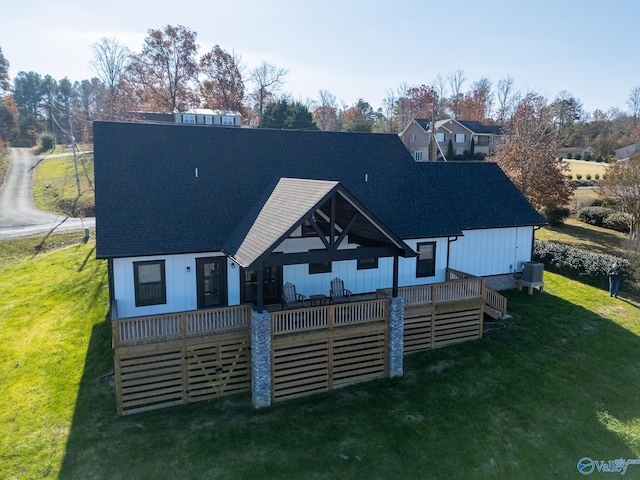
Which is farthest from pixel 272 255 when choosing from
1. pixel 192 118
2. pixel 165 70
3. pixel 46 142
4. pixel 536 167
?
pixel 46 142

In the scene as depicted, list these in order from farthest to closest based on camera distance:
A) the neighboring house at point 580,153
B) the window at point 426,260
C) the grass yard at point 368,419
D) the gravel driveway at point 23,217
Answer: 1. the neighboring house at point 580,153
2. the gravel driveway at point 23,217
3. the window at point 426,260
4. the grass yard at point 368,419

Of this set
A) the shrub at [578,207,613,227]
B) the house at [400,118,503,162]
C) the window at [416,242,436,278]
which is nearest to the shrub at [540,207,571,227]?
the shrub at [578,207,613,227]

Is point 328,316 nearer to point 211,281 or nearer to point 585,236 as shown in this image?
point 211,281

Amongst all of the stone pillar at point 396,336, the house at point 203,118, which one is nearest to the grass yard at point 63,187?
the house at point 203,118

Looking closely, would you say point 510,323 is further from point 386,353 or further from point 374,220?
point 374,220

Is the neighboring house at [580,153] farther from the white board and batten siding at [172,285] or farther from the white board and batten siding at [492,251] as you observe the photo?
the white board and batten siding at [172,285]

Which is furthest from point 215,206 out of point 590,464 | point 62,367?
point 590,464

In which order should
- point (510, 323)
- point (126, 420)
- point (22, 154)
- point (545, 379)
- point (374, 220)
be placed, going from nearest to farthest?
point (126, 420) → point (374, 220) → point (545, 379) → point (510, 323) → point (22, 154)

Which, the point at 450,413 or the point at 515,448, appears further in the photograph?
the point at 450,413
